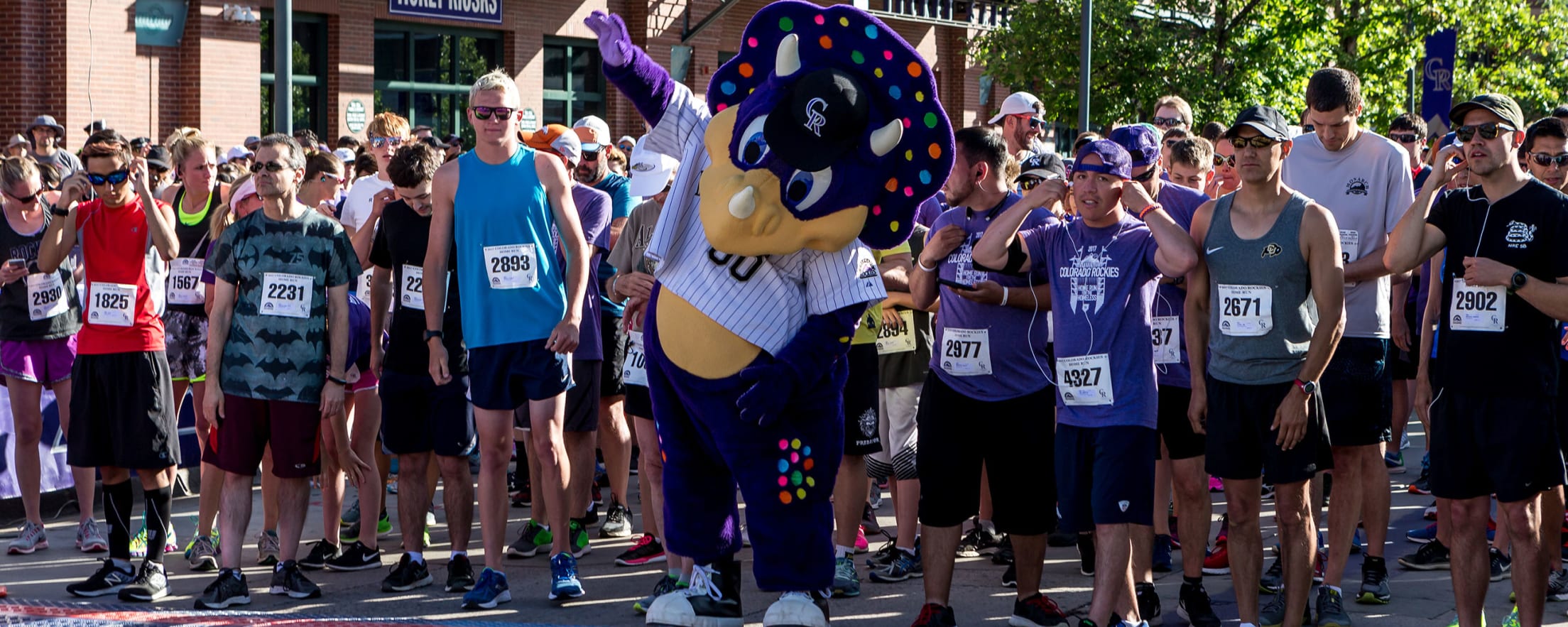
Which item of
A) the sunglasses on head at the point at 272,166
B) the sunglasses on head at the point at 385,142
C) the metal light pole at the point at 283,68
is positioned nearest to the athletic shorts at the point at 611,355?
the sunglasses on head at the point at 272,166

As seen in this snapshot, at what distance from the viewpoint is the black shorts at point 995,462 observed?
5594 millimetres

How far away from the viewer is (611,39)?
A: 4.79m

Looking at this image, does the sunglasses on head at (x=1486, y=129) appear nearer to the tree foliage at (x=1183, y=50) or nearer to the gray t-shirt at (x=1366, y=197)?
the gray t-shirt at (x=1366, y=197)

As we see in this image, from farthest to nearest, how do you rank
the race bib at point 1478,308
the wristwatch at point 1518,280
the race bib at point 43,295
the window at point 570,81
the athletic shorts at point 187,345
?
the window at point 570,81 < the athletic shorts at point 187,345 < the race bib at point 43,295 < the race bib at point 1478,308 < the wristwatch at point 1518,280

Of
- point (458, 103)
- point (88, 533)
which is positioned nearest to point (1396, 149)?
point (88, 533)

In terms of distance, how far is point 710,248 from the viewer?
461 centimetres

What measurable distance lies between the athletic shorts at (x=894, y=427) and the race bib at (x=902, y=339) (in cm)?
17

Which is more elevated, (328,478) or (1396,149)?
(1396,149)

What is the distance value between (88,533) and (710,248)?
4.11 m

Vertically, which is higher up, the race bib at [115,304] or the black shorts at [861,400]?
the race bib at [115,304]

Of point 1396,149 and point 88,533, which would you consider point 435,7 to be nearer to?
point 88,533

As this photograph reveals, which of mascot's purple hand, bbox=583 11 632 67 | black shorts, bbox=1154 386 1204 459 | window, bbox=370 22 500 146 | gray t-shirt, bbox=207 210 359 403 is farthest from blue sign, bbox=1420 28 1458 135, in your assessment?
mascot's purple hand, bbox=583 11 632 67

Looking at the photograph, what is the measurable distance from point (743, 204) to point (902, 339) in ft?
8.32

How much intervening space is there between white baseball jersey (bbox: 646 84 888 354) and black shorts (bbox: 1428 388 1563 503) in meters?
2.02
